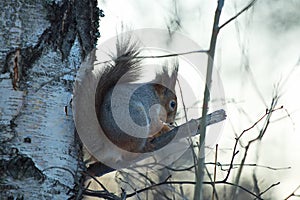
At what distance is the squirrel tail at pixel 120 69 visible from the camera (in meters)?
2.07

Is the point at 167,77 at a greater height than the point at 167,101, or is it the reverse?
the point at 167,77

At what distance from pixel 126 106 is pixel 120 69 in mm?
169

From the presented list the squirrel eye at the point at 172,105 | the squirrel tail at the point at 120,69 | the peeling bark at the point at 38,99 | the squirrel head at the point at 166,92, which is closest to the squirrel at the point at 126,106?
the squirrel tail at the point at 120,69

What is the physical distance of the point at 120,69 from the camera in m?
2.22

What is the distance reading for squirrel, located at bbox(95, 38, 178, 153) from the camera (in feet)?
6.97

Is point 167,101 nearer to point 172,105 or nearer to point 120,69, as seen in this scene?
point 172,105

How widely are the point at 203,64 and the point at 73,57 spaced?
42 cm

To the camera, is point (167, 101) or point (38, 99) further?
point (167, 101)

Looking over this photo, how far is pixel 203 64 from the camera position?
6.05ft

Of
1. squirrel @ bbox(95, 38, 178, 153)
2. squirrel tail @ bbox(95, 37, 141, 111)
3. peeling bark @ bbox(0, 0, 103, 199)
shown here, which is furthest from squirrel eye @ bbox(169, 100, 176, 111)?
peeling bark @ bbox(0, 0, 103, 199)

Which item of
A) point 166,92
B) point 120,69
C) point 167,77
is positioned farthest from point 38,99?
point 166,92

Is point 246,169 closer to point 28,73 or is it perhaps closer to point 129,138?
point 129,138

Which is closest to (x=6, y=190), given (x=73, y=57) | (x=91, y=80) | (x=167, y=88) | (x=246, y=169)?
(x=73, y=57)

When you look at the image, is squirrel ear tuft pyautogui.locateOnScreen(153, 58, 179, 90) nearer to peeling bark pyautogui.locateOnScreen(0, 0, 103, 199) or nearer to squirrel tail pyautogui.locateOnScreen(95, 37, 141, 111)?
squirrel tail pyautogui.locateOnScreen(95, 37, 141, 111)
